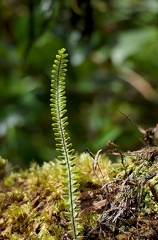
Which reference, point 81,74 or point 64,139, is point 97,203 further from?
point 81,74

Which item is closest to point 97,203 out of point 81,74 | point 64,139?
point 64,139

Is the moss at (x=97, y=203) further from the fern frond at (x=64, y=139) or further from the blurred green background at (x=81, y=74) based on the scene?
the blurred green background at (x=81, y=74)

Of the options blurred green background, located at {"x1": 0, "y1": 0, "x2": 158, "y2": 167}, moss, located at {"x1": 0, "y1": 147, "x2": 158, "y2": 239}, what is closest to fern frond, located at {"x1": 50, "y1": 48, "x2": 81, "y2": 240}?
moss, located at {"x1": 0, "y1": 147, "x2": 158, "y2": 239}

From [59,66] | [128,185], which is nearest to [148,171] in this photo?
[128,185]

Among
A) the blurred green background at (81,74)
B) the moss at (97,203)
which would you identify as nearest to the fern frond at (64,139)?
the moss at (97,203)

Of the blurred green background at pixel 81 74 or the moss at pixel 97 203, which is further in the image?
the blurred green background at pixel 81 74
